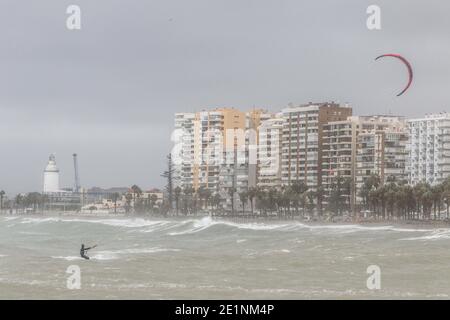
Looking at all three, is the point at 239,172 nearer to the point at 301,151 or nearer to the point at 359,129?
the point at 301,151

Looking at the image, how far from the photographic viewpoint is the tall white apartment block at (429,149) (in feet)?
476

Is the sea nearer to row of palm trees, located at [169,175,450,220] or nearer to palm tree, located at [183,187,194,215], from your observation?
row of palm trees, located at [169,175,450,220]

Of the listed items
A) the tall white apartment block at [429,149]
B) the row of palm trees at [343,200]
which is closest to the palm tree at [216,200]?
the row of palm trees at [343,200]

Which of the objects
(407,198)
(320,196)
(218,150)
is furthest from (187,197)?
(407,198)

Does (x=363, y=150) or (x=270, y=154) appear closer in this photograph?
(x=363, y=150)

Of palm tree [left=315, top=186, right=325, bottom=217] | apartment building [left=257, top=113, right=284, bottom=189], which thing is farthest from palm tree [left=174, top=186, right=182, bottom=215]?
palm tree [left=315, top=186, right=325, bottom=217]

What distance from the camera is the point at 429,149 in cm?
14700

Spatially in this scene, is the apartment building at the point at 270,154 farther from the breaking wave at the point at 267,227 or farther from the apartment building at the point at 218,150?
the breaking wave at the point at 267,227

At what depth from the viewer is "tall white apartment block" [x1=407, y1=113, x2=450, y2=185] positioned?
476ft

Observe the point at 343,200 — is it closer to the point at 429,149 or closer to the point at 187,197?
the point at 429,149

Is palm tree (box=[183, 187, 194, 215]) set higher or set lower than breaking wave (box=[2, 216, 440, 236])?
higher

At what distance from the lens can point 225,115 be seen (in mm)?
173000

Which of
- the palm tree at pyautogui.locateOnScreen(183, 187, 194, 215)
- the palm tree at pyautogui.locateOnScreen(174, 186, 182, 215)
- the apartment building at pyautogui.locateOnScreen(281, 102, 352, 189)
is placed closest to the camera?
the apartment building at pyautogui.locateOnScreen(281, 102, 352, 189)
